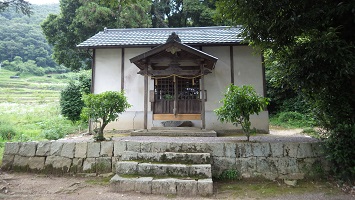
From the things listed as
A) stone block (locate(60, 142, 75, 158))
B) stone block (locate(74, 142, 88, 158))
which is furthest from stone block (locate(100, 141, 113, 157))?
stone block (locate(60, 142, 75, 158))

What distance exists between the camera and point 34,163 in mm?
5664

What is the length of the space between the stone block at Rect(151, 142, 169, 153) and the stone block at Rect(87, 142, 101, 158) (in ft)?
4.90

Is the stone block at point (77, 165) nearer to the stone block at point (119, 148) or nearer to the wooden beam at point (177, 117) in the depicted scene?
the stone block at point (119, 148)

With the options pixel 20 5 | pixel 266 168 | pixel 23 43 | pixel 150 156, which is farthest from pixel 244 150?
pixel 23 43

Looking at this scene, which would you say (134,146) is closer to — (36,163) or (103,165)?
(103,165)

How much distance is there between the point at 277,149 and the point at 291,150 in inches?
12.8

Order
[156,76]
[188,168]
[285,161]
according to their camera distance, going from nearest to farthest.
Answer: [188,168], [285,161], [156,76]

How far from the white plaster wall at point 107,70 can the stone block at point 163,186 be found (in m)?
6.31

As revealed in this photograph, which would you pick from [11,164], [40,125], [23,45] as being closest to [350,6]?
[11,164]

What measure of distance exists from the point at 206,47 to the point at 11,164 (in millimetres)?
8272

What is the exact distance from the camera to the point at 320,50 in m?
4.41

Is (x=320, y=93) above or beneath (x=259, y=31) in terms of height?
beneath

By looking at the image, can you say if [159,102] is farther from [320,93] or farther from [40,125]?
[40,125]

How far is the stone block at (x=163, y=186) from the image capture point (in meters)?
4.36
